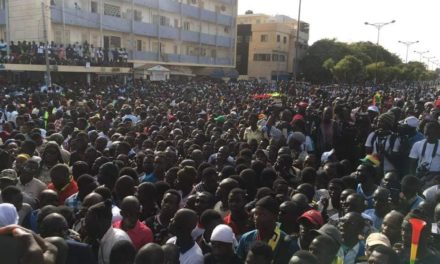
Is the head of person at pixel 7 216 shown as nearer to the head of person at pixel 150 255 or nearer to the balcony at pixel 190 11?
the head of person at pixel 150 255

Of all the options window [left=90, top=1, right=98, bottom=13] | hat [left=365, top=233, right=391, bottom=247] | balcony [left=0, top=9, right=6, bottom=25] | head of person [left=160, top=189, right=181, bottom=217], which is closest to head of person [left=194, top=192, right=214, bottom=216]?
head of person [left=160, top=189, right=181, bottom=217]

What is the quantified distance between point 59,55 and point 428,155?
22.3m

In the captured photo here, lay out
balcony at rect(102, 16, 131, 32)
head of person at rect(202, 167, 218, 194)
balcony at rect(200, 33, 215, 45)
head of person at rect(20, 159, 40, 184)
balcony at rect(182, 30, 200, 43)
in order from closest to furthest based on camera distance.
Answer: head of person at rect(20, 159, 40, 184), head of person at rect(202, 167, 218, 194), balcony at rect(102, 16, 131, 32), balcony at rect(182, 30, 200, 43), balcony at rect(200, 33, 215, 45)

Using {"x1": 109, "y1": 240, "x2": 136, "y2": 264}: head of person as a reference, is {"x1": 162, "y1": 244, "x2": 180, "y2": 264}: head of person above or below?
below

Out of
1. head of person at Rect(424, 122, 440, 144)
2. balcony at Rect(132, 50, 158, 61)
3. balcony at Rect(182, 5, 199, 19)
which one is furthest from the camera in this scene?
balcony at Rect(182, 5, 199, 19)

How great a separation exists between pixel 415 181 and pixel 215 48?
44.0m

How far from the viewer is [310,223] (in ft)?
11.2

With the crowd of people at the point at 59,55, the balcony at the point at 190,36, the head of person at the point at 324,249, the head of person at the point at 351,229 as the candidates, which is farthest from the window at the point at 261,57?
the head of person at the point at 324,249

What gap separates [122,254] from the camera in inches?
116

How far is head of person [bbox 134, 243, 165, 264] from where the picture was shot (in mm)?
2818

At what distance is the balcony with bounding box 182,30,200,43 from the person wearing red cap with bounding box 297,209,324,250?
39975 mm

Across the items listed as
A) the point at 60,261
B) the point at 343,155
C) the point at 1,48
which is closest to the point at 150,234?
the point at 60,261

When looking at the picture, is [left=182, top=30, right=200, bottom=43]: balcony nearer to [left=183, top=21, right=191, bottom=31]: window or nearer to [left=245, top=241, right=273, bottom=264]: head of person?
[left=183, top=21, right=191, bottom=31]: window

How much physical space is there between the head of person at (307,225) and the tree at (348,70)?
134 feet
